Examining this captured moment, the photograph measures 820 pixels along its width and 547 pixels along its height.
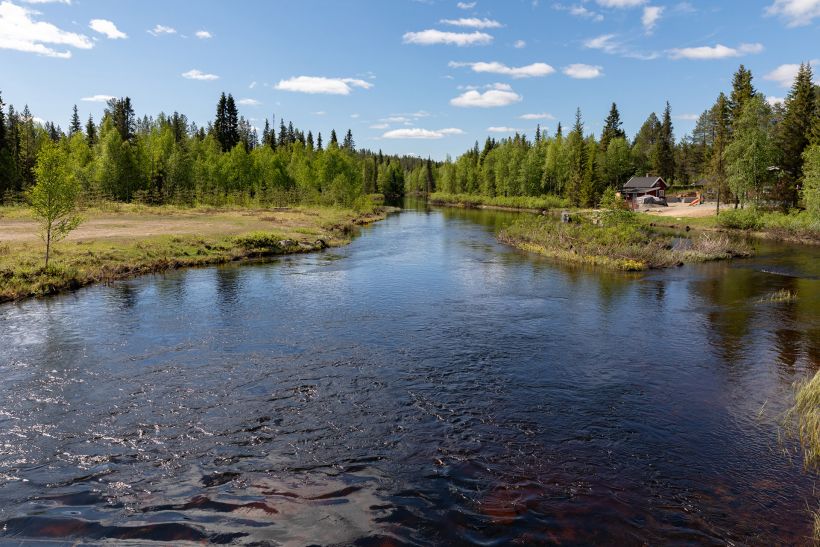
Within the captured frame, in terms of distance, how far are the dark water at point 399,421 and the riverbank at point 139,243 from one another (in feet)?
12.5

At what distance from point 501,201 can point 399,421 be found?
132880mm

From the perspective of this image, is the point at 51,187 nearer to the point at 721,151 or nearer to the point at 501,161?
the point at 721,151

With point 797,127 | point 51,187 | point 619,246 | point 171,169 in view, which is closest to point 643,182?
point 797,127

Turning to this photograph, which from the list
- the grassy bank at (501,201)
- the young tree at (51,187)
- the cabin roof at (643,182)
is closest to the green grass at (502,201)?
the grassy bank at (501,201)

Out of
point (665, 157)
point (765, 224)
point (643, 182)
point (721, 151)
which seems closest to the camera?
Result: point (765, 224)

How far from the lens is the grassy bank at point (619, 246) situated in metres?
47.0

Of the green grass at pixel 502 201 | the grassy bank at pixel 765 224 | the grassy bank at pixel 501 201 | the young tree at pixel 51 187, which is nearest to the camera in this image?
the young tree at pixel 51 187

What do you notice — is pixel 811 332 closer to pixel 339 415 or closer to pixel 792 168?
pixel 339 415

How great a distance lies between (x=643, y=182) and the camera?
391ft

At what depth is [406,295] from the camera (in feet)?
112

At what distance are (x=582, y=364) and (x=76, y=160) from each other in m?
98.7

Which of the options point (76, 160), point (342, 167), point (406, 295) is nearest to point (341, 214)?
point (342, 167)

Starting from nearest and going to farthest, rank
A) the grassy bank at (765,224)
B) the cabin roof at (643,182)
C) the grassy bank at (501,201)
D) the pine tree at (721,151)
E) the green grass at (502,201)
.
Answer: the grassy bank at (765,224)
the pine tree at (721,151)
the cabin roof at (643,182)
the green grass at (502,201)
the grassy bank at (501,201)

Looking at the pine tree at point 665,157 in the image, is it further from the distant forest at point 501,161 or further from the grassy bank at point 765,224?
the grassy bank at point 765,224
